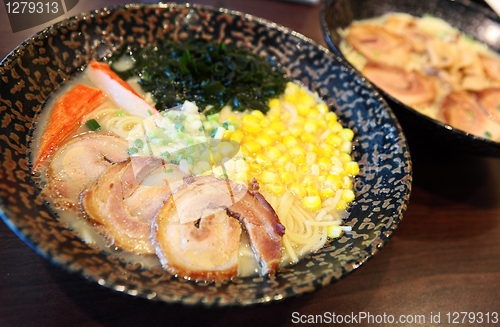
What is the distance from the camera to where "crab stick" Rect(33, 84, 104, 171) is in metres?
1.95

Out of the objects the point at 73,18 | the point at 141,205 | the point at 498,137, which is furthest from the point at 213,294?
the point at 498,137

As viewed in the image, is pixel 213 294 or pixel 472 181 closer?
pixel 213 294

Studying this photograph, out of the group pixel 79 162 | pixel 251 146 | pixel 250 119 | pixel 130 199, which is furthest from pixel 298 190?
pixel 79 162

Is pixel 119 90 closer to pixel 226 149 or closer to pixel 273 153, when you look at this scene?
pixel 226 149

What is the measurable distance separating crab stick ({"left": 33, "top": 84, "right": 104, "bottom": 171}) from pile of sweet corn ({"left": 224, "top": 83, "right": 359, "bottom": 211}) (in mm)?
982

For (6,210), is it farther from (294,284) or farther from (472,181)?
(472,181)

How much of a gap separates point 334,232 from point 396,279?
1.84ft

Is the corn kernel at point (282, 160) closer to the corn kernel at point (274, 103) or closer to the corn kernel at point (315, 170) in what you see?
the corn kernel at point (315, 170)

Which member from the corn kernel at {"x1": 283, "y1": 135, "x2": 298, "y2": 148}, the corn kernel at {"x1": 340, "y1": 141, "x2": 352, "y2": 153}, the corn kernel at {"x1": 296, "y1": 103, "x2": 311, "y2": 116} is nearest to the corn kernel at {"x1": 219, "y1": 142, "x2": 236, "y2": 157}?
the corn kernel at {"x1": 283, "y1": 135, "x2": 298, "y2": 148}

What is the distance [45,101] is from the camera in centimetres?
219

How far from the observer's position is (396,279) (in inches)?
83.9

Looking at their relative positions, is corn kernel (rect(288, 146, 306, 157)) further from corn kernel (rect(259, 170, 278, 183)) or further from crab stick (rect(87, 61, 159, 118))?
crab stick (rect(87, 61, 159, 118))

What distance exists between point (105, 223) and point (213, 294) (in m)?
0.68

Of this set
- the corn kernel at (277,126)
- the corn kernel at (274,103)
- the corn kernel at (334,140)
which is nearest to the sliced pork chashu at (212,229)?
the corn kernel at (277,126)
